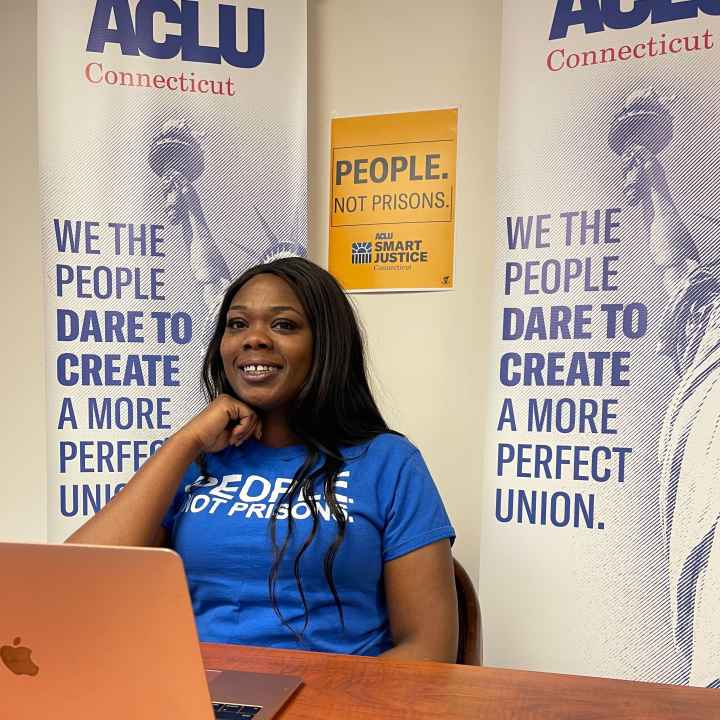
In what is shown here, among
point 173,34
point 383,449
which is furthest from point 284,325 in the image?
point 173,34

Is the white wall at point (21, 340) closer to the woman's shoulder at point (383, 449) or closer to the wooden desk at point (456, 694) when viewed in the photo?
the woman's shoulder at point (383, 449)

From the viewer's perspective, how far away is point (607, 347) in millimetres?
2232

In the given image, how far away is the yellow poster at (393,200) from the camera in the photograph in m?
2.60

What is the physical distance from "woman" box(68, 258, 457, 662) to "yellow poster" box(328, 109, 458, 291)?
34.8 inches

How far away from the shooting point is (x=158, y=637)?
76cm

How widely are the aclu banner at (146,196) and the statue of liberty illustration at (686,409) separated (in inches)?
42.0

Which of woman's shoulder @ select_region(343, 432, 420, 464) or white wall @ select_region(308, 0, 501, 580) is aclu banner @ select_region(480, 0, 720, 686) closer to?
white wall @ select_region(308, 0, 501, 580)

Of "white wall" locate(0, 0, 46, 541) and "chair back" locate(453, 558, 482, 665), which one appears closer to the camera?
"chair back" locate(453, 558, 482, 665)

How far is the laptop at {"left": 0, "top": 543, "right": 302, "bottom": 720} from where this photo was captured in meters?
0.75

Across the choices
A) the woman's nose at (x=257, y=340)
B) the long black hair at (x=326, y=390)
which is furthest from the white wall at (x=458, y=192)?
the woman's nose at (x=257, y=340)

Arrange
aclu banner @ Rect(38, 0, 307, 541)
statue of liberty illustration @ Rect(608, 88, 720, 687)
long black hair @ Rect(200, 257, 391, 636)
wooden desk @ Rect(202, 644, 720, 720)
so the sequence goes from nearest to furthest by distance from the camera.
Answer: wooden desk @ Rect(202, 644, 720, 720), long black hair @ Rect(200, 257, 391, 636), statue of liberty illustration @ Rect(608, 88, 720, 687), aclu banner @ Rect(38, 0, 307, 541)

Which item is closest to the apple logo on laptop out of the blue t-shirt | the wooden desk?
the wooden desk

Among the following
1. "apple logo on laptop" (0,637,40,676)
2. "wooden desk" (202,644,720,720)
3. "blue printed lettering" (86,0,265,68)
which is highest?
"blue printed lettering" (86,0,265,68)

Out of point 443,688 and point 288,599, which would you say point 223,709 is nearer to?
point 443,688
